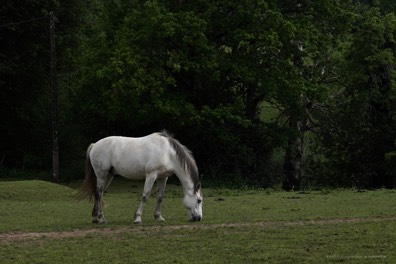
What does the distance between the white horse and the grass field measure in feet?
1.77

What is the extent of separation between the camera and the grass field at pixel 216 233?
1107 cm

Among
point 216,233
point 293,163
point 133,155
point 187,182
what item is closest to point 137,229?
point 216,233

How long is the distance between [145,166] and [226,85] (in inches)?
779

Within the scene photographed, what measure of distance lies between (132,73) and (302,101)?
9.37 meters

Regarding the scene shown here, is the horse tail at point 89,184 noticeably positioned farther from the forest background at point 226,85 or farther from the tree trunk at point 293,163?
the tree trunk at point 293,163

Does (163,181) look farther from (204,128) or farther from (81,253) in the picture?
(204,128)

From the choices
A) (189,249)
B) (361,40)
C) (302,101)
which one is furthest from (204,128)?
(189,249)

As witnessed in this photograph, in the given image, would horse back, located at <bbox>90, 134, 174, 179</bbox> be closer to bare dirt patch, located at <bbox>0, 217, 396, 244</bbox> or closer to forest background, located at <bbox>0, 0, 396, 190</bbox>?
bare dirt patch, located at <bbox>0, 217, 396, 244</bbox>

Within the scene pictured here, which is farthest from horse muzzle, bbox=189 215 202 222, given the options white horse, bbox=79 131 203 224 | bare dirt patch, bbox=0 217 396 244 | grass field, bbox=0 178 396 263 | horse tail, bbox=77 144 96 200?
horse tail, bbox=77 144 96 200

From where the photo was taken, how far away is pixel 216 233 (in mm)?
13477

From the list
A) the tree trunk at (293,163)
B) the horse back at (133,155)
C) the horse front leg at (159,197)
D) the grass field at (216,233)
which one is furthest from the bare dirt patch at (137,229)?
the tree trunk at (293,163)

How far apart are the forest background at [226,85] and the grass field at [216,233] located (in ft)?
37.6

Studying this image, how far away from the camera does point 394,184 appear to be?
36312 mm

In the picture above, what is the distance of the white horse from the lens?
16.0 m
